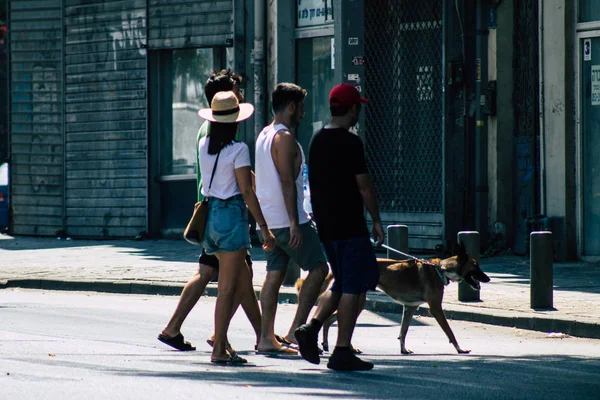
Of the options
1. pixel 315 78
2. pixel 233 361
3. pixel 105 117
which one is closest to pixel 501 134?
pixel 315 78

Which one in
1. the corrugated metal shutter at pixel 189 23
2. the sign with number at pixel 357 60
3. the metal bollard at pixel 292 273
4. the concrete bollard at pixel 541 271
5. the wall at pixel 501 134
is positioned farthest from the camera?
the corrugated metal shutter at pixel 189 23

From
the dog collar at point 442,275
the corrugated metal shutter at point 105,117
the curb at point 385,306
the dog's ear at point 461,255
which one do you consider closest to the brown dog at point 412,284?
the dog collar at point 442,275

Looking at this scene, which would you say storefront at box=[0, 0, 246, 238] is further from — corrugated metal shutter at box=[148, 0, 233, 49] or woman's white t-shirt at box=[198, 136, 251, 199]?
woman's white t-shirt at box=[198, 136, 251, 199]

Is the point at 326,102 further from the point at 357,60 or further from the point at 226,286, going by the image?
the point at 226,286

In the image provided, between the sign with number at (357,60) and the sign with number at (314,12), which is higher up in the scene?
the sign with number at (314,12)

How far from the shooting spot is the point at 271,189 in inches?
343

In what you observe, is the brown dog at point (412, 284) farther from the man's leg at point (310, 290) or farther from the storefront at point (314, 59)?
the storefront at point (314, 59)

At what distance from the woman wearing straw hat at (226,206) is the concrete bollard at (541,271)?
3.63 meters

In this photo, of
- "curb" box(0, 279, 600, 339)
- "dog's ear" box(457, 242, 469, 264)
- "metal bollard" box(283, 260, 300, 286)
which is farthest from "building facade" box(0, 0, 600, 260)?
"dog's ear" box(457, 242, 469, 264)

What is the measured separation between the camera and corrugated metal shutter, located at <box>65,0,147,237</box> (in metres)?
21.0

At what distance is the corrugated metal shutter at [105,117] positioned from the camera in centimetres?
2098

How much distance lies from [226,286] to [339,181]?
1016 mm

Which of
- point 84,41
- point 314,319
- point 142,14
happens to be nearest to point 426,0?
point 142,14

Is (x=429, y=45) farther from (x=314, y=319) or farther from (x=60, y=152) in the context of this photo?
(x=314, y=319)
